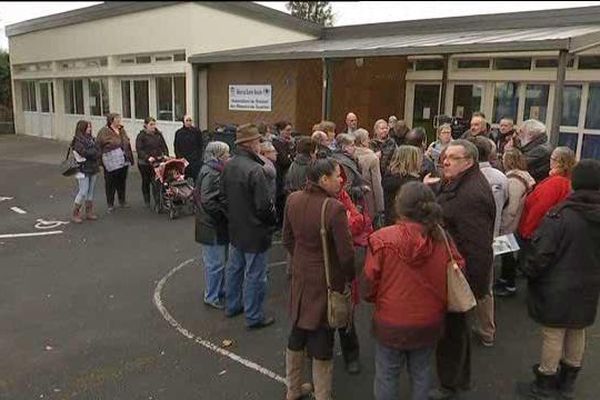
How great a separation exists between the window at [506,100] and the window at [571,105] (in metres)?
1.01

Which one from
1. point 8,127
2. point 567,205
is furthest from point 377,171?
point 8,127

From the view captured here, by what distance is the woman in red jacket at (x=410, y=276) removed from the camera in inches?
112

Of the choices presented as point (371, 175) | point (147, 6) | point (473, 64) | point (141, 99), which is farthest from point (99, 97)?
point (147, 6)

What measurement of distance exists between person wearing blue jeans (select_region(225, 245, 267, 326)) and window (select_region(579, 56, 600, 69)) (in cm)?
903

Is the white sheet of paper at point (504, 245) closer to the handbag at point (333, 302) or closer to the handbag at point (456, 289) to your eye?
the handbag at point (456, 289)

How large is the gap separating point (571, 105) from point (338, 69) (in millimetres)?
5287

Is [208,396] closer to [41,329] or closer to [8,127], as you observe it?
[41,329]

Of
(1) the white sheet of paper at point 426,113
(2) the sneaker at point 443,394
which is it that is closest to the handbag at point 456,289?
A: (2) the sneaker at point 443,394

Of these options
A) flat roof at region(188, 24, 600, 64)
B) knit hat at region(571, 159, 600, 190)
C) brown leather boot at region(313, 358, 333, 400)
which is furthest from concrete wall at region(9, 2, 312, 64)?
brown leather boot at region(313, 358, 333, 400)

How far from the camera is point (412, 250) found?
9.24 ft

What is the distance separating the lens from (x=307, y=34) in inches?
643

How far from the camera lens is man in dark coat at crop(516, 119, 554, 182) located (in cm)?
537

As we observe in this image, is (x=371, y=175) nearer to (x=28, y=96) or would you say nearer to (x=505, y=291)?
(x=505, y=291)

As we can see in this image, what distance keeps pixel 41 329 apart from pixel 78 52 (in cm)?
1641
